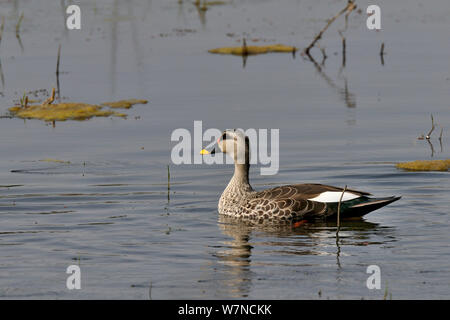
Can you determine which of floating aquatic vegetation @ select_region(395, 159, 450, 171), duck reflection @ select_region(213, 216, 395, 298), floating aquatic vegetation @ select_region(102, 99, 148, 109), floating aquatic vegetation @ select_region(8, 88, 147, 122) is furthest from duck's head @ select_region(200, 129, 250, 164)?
floating aquatic vegetation @ select_region(102, 99, 148, 109)

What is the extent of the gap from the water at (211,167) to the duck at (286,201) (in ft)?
0.81

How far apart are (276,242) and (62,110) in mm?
8005

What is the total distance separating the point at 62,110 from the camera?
17734 millimetres

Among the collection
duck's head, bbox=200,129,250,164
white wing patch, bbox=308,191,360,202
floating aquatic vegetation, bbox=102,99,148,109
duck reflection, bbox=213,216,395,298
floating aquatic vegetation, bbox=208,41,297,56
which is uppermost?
floating aquatic vegetation, bbox=208,41,297,56

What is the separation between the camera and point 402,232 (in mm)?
11102

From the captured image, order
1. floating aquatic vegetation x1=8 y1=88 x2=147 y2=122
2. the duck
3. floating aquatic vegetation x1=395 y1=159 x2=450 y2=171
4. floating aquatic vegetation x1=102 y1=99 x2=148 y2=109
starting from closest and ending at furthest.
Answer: the duck, floating aquatic vegetation x1=395 y1=159 x2=450 y2=171, floating aquatic vegetation x1=8 y1=88 x2=147 y2=122, floating aquatic vegetation x1=102 y1=99 x2=148 y2=109

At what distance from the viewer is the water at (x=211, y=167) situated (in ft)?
30.7

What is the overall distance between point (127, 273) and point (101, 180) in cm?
446

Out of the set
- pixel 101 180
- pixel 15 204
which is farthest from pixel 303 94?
pixel 15 204

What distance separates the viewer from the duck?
11.9 metres

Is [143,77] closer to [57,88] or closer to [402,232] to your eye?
[57,88]

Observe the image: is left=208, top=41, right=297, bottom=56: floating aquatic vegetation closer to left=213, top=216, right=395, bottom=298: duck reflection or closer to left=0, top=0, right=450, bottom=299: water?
left=0, top=0, right=450, bottom=299: water

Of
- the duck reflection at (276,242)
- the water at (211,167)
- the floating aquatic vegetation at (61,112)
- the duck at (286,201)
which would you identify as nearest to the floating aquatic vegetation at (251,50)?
the water at (211,167)

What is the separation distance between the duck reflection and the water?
0.03m
